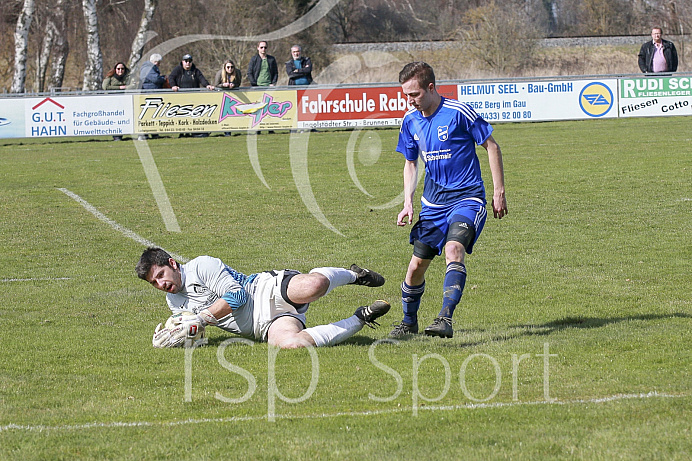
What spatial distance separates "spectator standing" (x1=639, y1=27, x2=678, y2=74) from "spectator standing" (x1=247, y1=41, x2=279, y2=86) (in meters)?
10.4

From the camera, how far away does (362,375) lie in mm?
5938

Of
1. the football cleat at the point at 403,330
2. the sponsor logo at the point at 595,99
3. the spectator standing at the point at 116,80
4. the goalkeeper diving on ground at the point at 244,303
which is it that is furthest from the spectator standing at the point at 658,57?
the goalkeeper diving on ground at the point at 244,303

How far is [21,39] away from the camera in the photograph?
37500 millimetres

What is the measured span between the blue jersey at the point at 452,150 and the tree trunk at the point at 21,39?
1307 inches

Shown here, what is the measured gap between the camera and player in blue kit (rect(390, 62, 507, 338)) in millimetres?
7059

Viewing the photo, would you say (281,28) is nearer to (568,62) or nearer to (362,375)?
(568,62)

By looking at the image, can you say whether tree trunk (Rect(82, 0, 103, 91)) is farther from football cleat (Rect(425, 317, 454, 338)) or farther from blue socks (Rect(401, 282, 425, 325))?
football cleat (Rect(425, 317, 454, 338))

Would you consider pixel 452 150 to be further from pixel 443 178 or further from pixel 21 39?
pixel 21 39

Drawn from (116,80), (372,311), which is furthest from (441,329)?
(116,80)

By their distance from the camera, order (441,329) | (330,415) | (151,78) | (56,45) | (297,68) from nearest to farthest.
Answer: (330,415)
(441,329)
(151,78)
(297,68)
(56,45)

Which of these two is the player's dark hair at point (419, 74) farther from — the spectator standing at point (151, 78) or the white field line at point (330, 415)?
the spectator standing at point (151, 78)

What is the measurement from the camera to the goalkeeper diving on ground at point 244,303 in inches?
272

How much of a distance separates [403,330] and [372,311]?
0.45 metres

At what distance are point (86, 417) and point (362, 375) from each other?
1.73 metres
